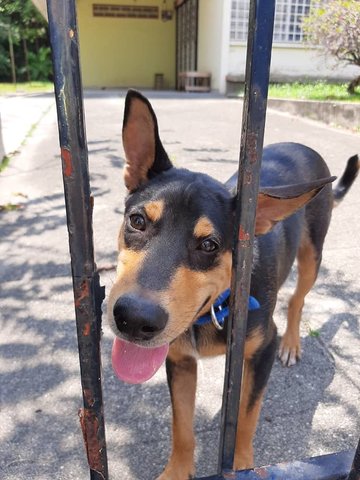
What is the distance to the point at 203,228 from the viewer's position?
1931 millimetres

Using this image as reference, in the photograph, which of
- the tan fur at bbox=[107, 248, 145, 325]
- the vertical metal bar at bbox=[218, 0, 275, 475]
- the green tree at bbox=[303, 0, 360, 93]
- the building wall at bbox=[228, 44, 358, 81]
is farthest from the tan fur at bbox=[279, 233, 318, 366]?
the building wall at bbox=[228, 44, 358, 81]

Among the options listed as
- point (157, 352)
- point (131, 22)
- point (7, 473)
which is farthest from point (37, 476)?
point (131, 22)

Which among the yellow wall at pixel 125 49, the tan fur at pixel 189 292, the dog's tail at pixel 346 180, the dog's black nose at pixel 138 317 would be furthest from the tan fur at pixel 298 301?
the yellow wall at pixel 125 49

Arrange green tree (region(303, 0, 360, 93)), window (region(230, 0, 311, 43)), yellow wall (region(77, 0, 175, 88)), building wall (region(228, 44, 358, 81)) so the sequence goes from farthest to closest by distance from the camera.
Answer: yellow wall (region(77, 0, 175, 88)) < building wall (region(228, 44, 358, 81)) < window (region(230, 0, 311, 43)) < green tree (region(303, 0, 360, 93))

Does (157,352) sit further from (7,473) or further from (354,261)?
(354,261)

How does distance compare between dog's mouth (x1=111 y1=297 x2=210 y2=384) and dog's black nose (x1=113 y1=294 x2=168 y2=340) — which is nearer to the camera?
dog's black nose (x1=113 y1=294 x2=168 y2=340)

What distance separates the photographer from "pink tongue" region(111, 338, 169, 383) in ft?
5.65

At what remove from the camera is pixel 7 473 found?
2305mm

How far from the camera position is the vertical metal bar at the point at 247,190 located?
1171 millimetres

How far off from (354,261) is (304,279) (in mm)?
1407

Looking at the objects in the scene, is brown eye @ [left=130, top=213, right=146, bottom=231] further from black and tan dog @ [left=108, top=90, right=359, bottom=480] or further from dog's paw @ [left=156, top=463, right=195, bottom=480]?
dog's paw @ [left=156, top=463, right=195, bottom=480]

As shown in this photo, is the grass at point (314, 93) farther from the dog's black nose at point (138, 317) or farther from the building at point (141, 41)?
the dog's black nose at point (138, 317)

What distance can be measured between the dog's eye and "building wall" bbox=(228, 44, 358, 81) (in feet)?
60.6

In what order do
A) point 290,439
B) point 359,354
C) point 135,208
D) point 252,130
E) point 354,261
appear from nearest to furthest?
point 252,130, point 135,208, point 290,439, point 359,354, point 354,261
